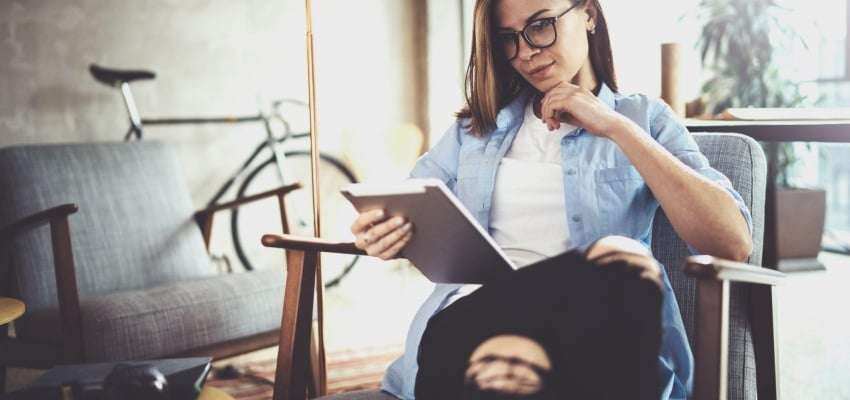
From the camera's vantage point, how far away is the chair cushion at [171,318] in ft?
6.59

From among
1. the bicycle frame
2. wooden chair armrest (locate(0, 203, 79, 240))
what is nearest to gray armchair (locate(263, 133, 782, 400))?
wooden chair armrest (locate(0, 203, 79, 240))

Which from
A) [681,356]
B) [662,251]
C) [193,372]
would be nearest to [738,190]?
[662,251]

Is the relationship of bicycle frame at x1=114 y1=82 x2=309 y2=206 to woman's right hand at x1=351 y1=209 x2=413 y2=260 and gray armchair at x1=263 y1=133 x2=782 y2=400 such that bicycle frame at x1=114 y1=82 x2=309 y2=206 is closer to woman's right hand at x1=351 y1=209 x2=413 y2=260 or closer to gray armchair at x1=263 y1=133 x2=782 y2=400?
gray armchair at x1=263 y1=133 x2=782 y2=400

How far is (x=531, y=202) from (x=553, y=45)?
0.90ft

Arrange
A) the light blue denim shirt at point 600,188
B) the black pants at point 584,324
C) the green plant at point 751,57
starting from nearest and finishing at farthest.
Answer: the black pants at point 584,324, the light blue denim shirt at point 600,188, the green plant at point 751,57

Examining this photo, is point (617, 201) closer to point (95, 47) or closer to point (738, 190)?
point (738, 190)

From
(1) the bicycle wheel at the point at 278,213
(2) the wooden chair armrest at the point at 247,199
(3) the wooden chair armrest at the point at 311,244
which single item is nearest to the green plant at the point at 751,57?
(1) the bicycle wheel at the point at 278,213

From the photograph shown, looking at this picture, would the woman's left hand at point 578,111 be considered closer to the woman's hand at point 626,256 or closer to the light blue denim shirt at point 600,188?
the light blue denim shirt at point 600,188

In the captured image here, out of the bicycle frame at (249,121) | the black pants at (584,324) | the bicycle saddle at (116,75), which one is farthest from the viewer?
the bicycle frame at (249,121)

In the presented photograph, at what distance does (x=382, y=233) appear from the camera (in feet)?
3.94

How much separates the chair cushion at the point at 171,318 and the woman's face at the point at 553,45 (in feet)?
3.83

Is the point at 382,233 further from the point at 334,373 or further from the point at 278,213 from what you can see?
the point at 278,213

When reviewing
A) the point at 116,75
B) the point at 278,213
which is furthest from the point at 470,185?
the point at 278,213

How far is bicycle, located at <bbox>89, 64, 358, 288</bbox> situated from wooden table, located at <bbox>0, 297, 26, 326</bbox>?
175 centimetres
